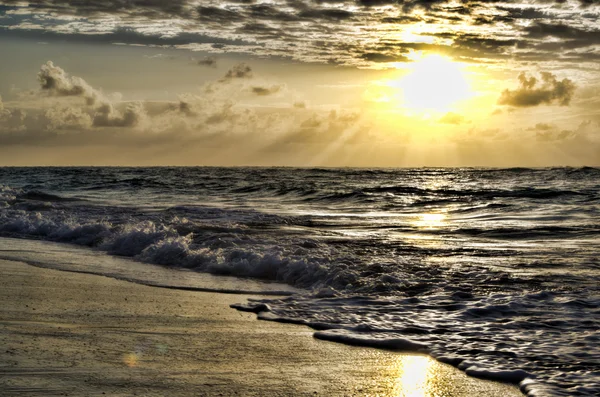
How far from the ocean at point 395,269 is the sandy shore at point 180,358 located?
0.50 meters

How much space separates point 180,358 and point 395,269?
562 centimetres

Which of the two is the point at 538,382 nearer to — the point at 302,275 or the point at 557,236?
the point at 302,275

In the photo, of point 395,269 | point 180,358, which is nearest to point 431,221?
point 395,269

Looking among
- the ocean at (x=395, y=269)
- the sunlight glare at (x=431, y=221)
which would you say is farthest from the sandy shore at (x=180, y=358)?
the sunlight glare at (x=431, y=221)

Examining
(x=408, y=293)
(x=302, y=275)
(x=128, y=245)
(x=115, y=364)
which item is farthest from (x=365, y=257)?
(x=115, y=364)

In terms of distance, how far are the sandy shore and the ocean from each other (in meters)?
0.50

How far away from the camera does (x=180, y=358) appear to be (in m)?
5.62

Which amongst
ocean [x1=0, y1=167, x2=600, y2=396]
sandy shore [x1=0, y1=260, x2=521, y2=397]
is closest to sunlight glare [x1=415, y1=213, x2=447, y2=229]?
ocean [x1=0, y1=167, x2=600, y2=396]

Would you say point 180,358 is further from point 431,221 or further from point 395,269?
point 431,221

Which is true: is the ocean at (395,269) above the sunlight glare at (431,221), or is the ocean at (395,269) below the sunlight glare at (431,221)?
above

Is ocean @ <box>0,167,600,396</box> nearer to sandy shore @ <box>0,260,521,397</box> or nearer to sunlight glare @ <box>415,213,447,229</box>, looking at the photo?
sunlight glare @ <box>415,213,447,229</box>

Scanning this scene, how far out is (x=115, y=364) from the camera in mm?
5273

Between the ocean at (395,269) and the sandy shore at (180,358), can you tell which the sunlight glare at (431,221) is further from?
the sandy shore at (180,358)

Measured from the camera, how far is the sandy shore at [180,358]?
4.87 m
